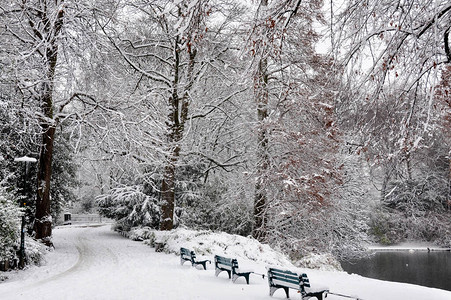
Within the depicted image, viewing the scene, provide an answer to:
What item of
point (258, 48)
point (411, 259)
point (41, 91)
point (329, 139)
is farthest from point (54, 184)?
point (411, 259)

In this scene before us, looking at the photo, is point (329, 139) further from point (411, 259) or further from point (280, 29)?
point (411, 259)

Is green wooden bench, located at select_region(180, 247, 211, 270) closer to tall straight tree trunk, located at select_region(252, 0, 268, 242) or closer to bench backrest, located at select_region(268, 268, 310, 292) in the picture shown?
bench backrest, located at select_region(268, 268, 310, 292)

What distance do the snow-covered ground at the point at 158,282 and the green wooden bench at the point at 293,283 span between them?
0.33 m

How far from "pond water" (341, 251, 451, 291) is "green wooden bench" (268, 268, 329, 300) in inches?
563

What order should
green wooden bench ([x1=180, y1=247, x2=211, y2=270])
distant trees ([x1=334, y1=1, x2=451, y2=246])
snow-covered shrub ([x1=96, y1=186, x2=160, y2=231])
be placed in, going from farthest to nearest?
snow-covered shrub ([x1=96, y1=186, x2=160, y2=231]) → green wooden bench ([x1=180, y1=247, x2=211, y2=270]) → distant trees ([x1=334, y1=1, x2=451, y2=246])

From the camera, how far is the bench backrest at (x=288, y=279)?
6.92 metres

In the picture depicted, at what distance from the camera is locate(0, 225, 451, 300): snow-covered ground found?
25.1 ft

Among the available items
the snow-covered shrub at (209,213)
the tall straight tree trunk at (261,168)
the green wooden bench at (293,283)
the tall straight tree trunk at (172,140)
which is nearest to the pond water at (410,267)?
the snow-covered shrub at (209,213)

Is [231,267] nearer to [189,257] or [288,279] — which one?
[288,279]

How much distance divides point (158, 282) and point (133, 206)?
546 inches

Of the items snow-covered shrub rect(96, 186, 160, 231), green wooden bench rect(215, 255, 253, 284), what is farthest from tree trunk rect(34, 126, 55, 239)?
green wooden bench rect(215, 255, 253, 284)

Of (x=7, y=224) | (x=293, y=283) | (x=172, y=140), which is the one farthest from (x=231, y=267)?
(x=172, y=140)

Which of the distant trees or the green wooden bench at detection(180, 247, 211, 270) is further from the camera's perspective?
the green wooden bench at detection(180, 247, 211, 270)

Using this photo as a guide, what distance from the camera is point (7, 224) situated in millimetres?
9273
